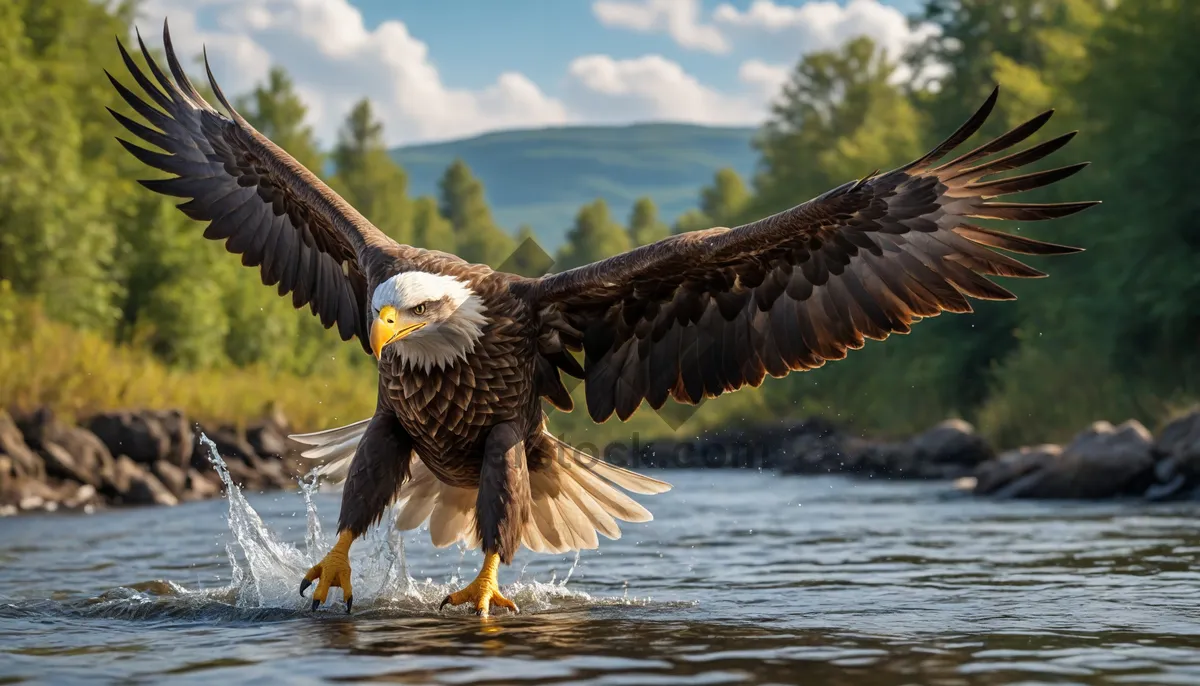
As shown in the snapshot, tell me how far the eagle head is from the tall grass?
41.3 feet

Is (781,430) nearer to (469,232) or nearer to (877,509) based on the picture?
(877,509)

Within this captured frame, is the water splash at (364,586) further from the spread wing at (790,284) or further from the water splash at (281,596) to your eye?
the spread wing at (790,284)

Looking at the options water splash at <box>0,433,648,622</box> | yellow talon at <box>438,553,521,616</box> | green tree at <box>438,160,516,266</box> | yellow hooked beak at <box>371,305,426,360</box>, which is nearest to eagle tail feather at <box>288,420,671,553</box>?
water splash at <box>0,433,648,622</box>

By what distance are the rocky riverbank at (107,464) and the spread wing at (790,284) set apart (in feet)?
28.8

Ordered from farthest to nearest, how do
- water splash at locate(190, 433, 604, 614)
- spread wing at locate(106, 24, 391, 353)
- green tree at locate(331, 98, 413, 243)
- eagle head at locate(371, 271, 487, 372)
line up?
green tree at locate(331, 98, 413, 243) < spread wing at locate(106, 24, 391, 353) < water splash at locate(190, 433, 604, 614) < eagle head at locate(371, 271, 487, 372)

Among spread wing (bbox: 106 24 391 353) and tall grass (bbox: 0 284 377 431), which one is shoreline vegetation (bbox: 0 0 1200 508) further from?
spread wing (bbox: 106 24 391 353)

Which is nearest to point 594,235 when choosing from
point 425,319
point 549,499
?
point 549,499

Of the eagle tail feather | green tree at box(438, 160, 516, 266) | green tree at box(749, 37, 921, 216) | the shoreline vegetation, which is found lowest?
the eagle tail feather

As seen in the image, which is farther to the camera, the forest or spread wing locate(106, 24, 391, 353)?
the forest

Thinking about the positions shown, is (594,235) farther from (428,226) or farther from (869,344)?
(869,344)

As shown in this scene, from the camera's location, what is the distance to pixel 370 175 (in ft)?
207

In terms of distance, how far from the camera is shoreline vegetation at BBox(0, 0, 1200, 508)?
2202cm

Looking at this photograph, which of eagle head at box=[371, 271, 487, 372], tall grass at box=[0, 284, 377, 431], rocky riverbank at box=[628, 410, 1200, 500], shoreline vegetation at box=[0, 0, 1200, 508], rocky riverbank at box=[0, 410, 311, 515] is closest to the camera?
eagle head at box=[371, 271, 487, 372]

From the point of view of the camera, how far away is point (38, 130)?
82.4 ft
